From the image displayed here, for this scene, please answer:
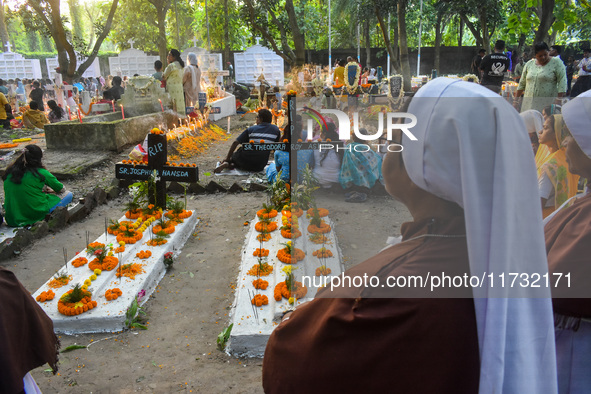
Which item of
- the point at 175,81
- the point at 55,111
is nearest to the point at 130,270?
the point at 175,81

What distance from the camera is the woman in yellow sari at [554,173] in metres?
2.19

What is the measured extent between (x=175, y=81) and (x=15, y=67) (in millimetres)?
22359

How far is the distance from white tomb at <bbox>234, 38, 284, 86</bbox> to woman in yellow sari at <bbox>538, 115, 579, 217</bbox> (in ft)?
77.6

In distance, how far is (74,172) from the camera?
771 centimetres

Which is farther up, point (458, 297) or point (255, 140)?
point (458, 297)

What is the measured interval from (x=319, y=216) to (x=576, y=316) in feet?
4.35

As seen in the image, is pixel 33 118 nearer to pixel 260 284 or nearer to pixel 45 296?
pixel 45 296

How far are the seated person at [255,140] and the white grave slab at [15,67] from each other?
26390 mm

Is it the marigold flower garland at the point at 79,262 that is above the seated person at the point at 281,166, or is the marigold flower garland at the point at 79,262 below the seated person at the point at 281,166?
below

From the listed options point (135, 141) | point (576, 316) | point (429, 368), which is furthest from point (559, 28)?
point (135, 141)

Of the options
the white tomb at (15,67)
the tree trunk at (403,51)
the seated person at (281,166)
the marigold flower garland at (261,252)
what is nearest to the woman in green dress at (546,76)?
the seated person at (281,166)

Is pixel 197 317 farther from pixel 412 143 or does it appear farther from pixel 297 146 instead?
pixel 412 143

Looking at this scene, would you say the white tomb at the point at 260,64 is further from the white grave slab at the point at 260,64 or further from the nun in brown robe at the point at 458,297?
the nun in brown robe at the point at 458,297

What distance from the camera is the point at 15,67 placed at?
29.2 m
